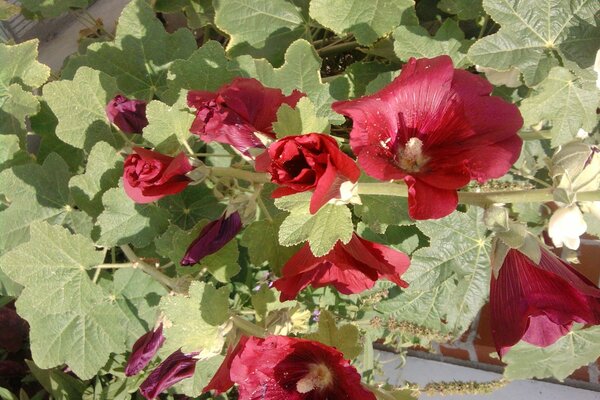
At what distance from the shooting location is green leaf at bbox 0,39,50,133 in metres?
1.40

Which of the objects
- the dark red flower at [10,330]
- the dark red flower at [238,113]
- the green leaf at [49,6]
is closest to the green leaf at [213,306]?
the dark red flower at [238,113]

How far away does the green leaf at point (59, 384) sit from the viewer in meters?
1.70

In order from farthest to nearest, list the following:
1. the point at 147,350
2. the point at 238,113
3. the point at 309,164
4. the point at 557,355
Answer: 1. the point at 557,355
2. the point at 147,350
3. the point at 238,113
4. the point at 309,164

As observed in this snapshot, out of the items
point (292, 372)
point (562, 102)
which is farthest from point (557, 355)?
point (292, 372)

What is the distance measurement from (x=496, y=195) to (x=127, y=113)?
708mm

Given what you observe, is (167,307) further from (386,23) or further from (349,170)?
(386,23)

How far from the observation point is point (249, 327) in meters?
1.08

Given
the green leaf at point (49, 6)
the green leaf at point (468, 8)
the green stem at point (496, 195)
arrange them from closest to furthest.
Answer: the green stem at point (496, 195) → the green leaf at point (468, 8) → the green leaf at point (49, 6)

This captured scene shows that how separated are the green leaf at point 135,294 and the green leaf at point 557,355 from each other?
875 millimetres

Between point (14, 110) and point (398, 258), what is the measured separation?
94 centimetres

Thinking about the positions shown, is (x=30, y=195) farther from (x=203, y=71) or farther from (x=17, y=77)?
(x=203, y=71)

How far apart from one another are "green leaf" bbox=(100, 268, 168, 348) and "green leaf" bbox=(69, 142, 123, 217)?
0.68 feet

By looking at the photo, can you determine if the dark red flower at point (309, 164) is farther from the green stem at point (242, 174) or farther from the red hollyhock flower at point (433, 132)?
the green stem at point (242, 174)

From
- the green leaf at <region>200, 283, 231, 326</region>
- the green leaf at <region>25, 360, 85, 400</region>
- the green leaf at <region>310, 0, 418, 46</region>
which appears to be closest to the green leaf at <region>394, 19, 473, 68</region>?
the green leaf at <region>310, 0, 418, 46</region>
